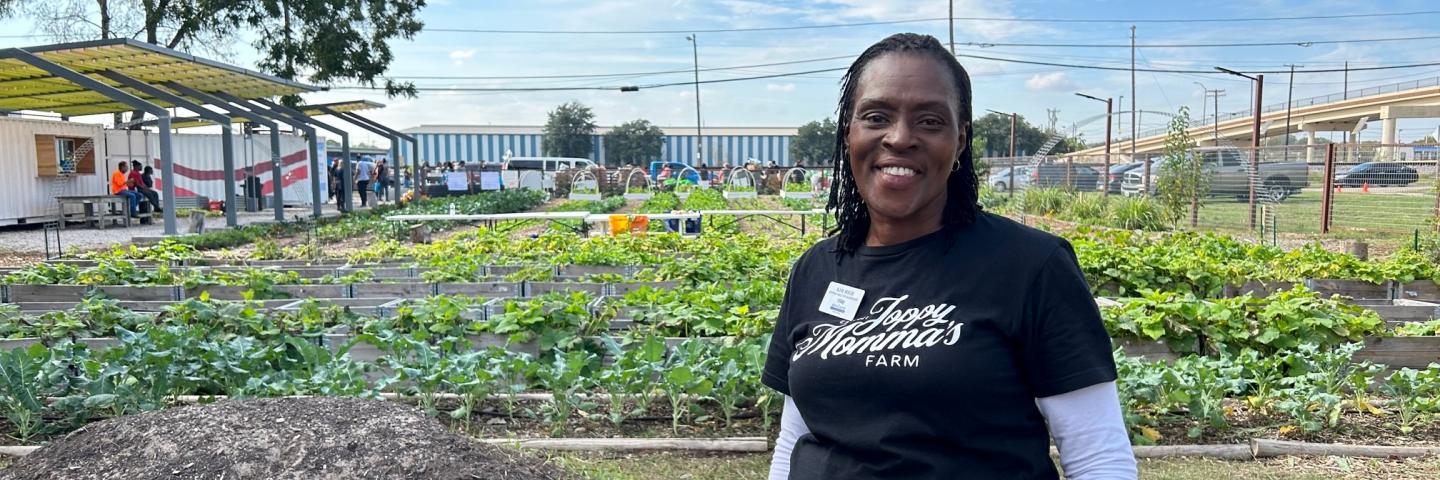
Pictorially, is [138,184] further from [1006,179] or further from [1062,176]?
[1006,179]

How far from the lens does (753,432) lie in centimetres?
469

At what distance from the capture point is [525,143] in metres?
99.1

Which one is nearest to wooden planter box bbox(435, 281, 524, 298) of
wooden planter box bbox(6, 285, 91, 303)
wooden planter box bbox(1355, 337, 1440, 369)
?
wooden planter box bbox(6, 285, 91, 303)

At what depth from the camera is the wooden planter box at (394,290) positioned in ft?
26.2

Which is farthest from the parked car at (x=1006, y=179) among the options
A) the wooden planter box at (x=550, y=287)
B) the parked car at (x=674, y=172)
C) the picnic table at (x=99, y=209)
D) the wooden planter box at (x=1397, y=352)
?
the wooden planter box at (x=1397, y=352)

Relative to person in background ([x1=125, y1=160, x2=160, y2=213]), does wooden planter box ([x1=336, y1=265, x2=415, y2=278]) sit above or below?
below

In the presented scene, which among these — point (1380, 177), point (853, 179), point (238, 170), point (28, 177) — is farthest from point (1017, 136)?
point (853, 179)

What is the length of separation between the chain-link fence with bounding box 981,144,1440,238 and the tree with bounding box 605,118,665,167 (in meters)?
54.5

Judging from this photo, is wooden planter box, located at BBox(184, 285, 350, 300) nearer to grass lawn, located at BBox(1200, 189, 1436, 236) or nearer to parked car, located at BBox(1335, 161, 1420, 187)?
grass lawn, located at BBox(1200, 189, 1436, 236)

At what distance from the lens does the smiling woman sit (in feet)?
5.13

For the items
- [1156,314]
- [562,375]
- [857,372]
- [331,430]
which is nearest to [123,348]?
[331,430]

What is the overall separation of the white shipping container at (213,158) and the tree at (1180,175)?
20.9 metres

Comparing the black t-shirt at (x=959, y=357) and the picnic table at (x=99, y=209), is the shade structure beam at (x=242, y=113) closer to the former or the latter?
the picnic table at (x=99, y=209)

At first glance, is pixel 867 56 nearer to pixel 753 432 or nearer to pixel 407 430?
pixel 407 430
